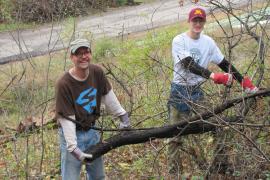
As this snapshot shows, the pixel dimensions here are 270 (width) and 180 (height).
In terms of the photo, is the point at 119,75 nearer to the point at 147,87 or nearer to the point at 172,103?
the point at 147,87

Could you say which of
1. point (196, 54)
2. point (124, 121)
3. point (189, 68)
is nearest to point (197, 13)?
point (196, 54)

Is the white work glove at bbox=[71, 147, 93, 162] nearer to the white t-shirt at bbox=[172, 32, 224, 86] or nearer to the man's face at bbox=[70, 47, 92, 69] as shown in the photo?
the man's face at bbox=[70, 47, 92, 69]

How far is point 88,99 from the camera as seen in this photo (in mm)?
3998

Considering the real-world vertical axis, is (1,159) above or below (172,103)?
below

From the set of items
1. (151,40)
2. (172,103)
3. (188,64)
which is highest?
(151,40)

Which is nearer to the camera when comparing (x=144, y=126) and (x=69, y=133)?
(x=69, y=133)

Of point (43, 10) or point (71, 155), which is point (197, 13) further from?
point (43, 10)

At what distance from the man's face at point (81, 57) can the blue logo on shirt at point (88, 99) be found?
23 centimetres

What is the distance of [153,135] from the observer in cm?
402

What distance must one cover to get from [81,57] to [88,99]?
0.37 meters

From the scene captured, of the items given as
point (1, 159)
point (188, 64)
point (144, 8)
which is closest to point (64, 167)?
point (188, 64)

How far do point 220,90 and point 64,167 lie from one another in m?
1.65

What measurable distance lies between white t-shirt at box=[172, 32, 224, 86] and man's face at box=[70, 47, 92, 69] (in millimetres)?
956

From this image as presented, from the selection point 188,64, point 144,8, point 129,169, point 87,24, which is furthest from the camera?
point 144,8
